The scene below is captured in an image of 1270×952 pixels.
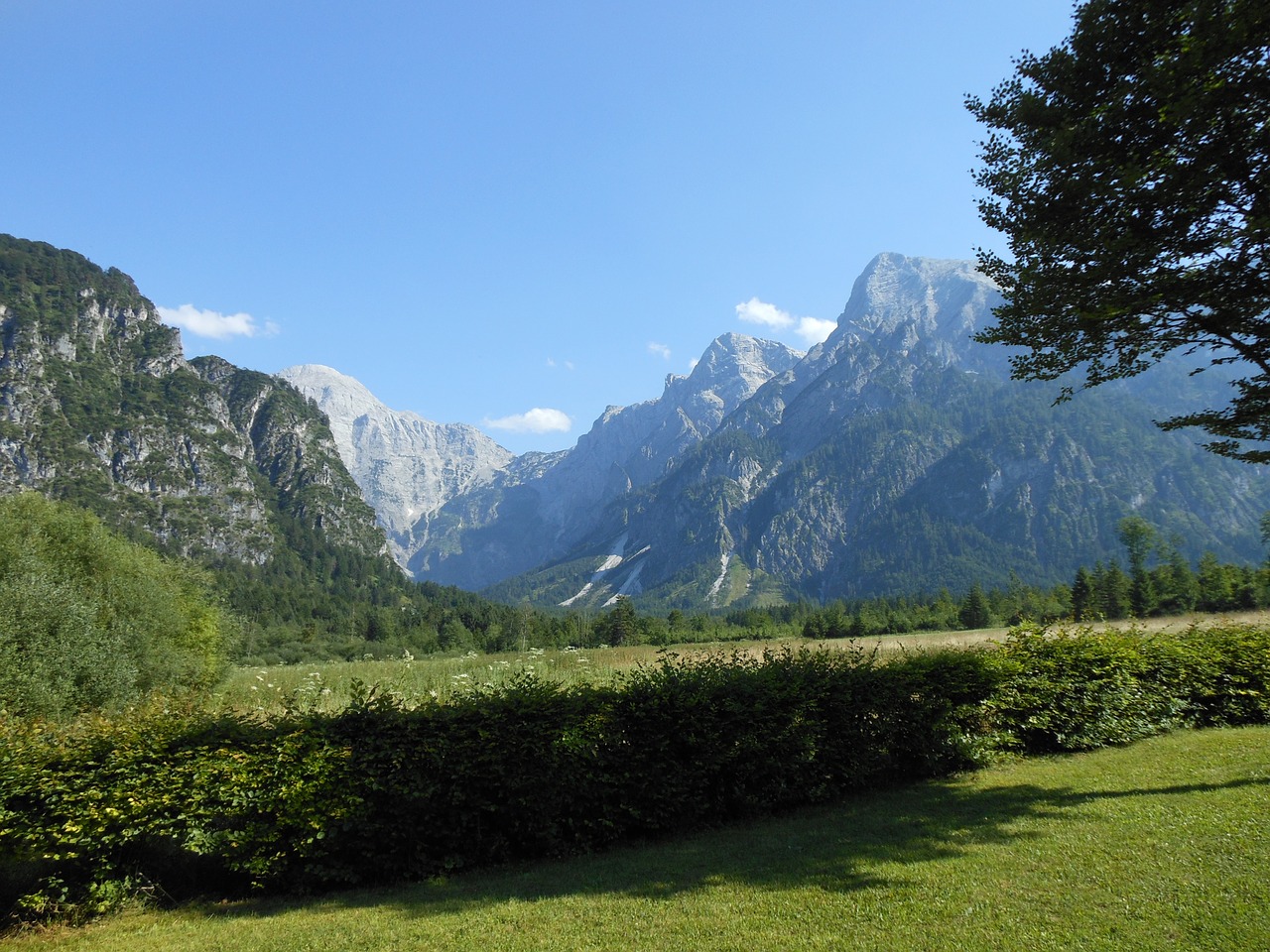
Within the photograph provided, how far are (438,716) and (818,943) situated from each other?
5540 millimetres

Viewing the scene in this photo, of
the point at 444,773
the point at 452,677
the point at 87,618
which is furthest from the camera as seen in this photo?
the point at 87,618

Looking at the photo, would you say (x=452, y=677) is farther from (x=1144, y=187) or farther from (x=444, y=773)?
(x=1144, y=187)

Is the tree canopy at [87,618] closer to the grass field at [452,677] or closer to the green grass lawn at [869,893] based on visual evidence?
the grass field at [452,677]

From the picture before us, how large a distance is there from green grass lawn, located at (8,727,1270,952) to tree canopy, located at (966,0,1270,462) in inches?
259

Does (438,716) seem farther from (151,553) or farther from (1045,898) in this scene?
(151,553)

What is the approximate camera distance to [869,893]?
7102 millimetres

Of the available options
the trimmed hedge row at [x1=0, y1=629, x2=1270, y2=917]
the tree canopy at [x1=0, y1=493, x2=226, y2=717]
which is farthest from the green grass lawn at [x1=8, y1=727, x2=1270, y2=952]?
the tree canopy at [x1=0, y1=493, x2=226, y2=717]

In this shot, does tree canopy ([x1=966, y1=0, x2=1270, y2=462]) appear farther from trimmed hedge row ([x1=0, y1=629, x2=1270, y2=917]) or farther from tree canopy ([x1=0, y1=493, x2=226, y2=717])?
tree canopy ([x1=0, y1=493, x2=226, y2=717])

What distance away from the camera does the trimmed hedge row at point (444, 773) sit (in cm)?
802

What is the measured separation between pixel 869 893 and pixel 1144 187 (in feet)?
32.9

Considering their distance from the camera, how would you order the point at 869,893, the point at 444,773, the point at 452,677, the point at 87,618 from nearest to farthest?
the point at 869,893 < the point at 444,773 < the point at 452,677 < the point at 87,618

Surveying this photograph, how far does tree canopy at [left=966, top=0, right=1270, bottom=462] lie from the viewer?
8.89 metres

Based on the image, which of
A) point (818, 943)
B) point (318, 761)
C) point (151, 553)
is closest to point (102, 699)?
point (151, 553)

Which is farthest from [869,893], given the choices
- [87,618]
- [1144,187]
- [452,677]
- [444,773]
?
[87,618]
